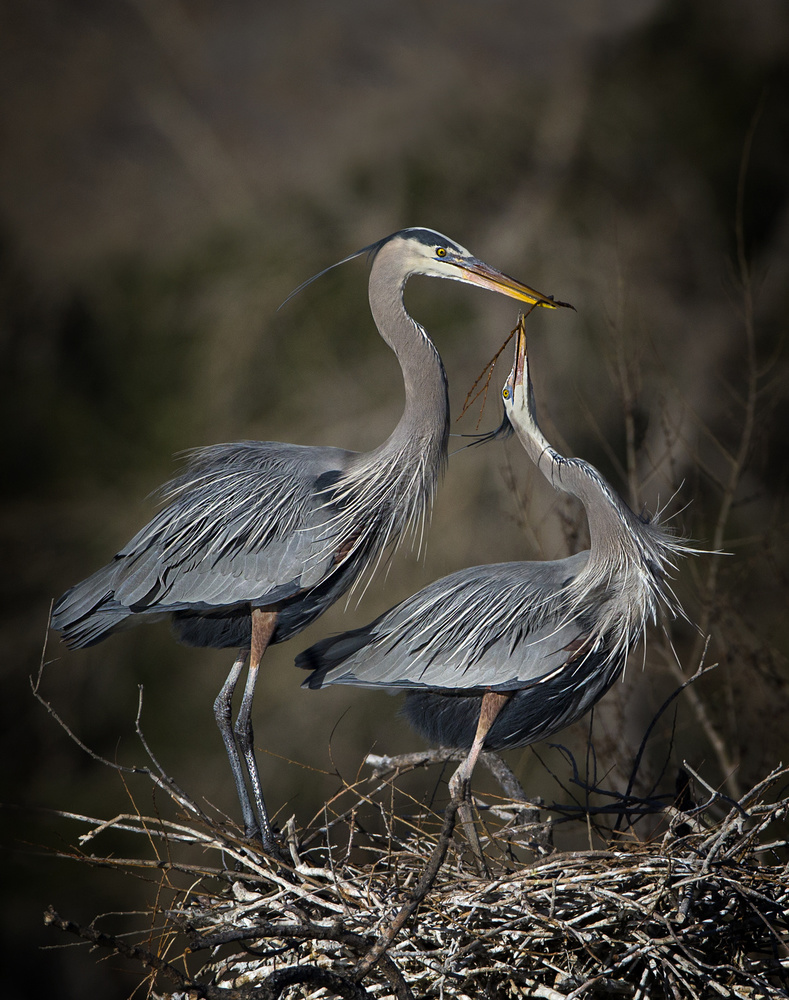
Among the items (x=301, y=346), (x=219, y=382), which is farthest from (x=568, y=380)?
(x=219, y=382)

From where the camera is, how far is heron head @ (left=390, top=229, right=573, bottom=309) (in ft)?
7.91

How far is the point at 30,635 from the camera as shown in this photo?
21.7 ft

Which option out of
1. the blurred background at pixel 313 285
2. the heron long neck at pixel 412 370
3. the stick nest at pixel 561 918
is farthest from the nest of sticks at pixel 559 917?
the blurred background at pixel 313 285

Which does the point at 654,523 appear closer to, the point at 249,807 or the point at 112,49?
the point at 249,807

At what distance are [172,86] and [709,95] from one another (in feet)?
12.6

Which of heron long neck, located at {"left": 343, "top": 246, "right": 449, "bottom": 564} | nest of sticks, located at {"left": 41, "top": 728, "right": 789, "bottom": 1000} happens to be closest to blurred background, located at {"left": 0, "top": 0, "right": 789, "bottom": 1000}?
heron long neck, located at {"left": 343, "top": 246, "right": 449, "bottom": 564}

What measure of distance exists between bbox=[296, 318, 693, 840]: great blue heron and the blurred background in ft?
9.75

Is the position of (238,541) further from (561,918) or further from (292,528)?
(561,918)

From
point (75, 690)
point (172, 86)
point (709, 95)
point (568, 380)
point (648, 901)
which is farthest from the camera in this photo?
point (172, 86)

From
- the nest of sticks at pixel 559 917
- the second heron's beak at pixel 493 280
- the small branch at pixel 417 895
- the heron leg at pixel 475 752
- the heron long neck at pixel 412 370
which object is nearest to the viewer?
the small branch at pixel 417 895

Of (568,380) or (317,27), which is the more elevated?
(317,27)

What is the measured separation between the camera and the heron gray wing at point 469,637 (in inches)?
90.8

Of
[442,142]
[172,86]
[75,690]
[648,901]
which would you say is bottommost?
[75,690]

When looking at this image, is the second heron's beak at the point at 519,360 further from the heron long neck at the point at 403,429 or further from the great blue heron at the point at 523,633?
the heron long neck at the point at 403,429
